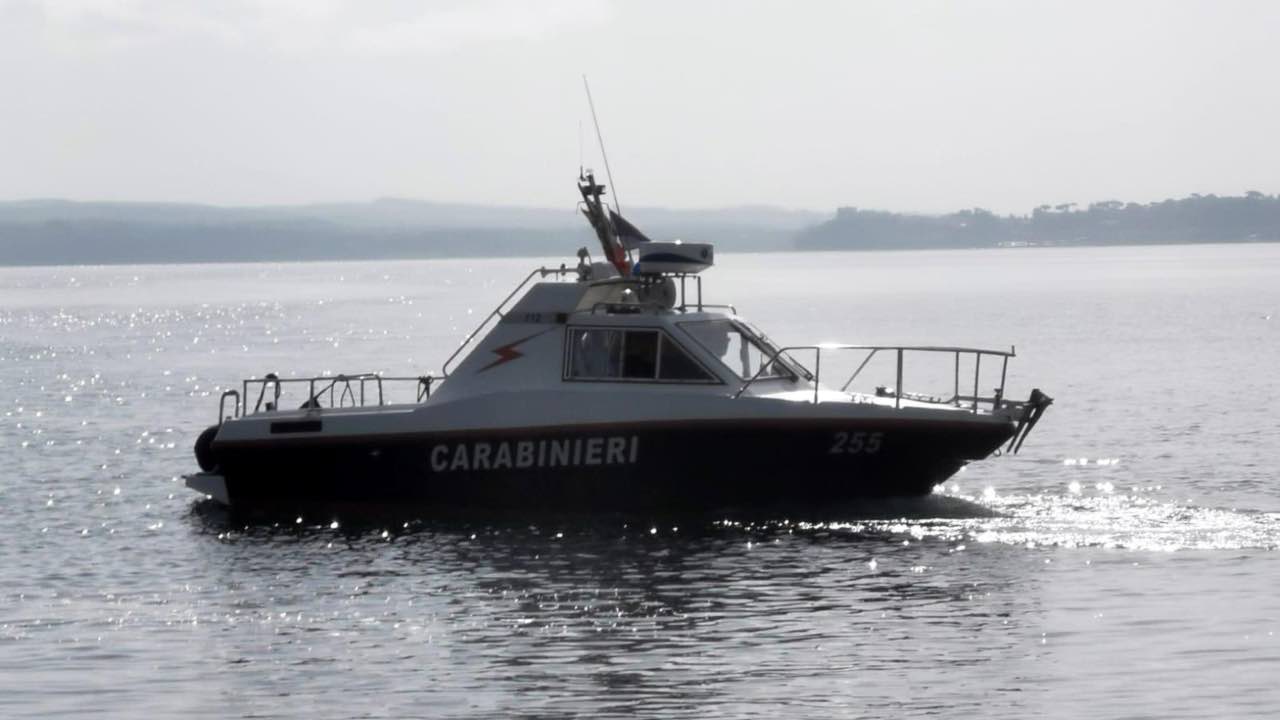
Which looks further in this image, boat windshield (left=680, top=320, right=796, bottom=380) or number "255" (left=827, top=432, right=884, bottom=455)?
boat windshield (left=680, top=320, right=796, bottom=380)

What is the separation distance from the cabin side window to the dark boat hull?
89 centimetres

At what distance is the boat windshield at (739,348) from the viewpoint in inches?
942

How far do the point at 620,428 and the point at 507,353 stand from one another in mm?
2150

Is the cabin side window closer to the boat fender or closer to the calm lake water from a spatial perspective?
the calm lake water

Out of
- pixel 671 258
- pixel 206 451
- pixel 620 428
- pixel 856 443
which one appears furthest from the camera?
pixel 206 451

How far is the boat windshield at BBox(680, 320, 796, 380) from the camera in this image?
23.9 meters

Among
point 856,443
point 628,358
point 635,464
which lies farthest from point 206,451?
point 856,443

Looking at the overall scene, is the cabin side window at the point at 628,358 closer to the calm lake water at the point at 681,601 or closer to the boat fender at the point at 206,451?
the calm lake water at the point at 681,601

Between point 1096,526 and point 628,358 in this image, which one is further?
point 628,358

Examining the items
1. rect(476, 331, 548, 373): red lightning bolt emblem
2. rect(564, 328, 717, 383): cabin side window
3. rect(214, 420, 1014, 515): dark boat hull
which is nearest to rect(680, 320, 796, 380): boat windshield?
rect(564, 328, 717, 383): cabin side window

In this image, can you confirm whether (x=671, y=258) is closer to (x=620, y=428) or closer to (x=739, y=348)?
(x=739, y=348)

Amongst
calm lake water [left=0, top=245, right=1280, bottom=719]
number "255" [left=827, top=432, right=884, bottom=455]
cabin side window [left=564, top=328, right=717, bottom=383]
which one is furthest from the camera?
cabin side window [left=564, top=328, right=717, bottom=383]

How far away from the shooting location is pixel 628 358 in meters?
23.8

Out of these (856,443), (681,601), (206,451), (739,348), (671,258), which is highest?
(671,258)
